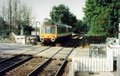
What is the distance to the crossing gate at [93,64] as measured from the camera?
17.8 meters

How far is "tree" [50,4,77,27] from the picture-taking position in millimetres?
96625

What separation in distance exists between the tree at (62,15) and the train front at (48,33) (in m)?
53.3

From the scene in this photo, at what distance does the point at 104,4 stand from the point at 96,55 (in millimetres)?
29134

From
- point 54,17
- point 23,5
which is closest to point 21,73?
point 23,5

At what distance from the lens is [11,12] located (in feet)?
206

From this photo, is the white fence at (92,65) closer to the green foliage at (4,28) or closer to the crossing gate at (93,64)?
the crossing gate at (93,64)

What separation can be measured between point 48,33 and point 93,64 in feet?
79.0

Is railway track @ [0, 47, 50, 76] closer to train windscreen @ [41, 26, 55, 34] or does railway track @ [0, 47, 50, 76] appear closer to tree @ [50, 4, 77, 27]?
train windscreen @ [41, 26, 55, 34]

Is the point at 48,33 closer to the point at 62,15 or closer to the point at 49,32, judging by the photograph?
the point at 49,32

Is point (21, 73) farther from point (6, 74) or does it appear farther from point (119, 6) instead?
point (119, 6)

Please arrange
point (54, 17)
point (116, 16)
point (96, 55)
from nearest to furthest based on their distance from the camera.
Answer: point (96, 55) < point (116, 16) < point (54, 17)

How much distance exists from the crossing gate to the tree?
254ft

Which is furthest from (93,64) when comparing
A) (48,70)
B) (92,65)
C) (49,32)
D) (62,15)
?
(62,15)

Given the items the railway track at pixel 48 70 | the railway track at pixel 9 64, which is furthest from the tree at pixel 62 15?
the railway track at pixel 48 70
